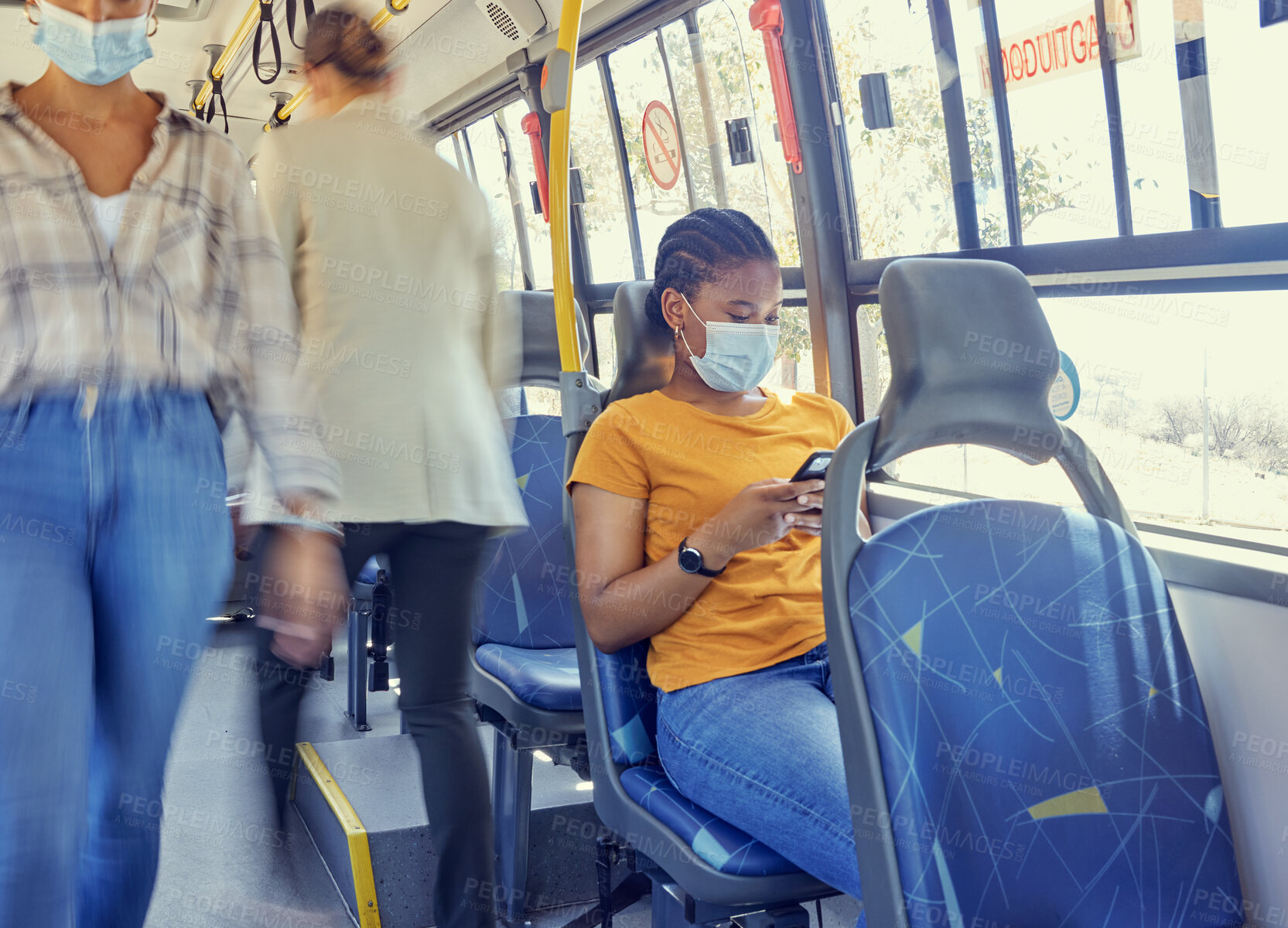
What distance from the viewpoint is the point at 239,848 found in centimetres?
247

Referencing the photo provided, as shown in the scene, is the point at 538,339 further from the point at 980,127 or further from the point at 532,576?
the point at 980,127

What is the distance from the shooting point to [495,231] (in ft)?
6.35

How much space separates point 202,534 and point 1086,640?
938 millimetres

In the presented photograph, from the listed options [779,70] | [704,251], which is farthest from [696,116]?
[704,251]

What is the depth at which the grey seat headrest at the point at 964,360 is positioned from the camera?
1106 millimetres

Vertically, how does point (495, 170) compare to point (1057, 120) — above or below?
above

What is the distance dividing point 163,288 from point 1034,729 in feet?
3.25

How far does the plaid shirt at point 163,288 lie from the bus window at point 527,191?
15.8ft

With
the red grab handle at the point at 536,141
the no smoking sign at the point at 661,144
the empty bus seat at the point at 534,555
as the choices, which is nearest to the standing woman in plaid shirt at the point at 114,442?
the empty bus seat at the point at 534,555

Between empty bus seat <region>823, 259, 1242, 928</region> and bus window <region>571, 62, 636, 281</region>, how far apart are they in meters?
3.80

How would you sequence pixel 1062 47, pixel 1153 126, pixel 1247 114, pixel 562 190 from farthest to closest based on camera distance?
pixel 1062 47 < pixel 1153 126 < pixel 1247 114 < pixel 562 190

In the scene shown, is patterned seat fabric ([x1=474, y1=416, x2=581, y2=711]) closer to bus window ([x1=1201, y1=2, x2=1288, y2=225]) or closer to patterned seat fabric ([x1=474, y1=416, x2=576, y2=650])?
patterned seat fabric ([x1=474, y1=416, x2=576, y2=650])

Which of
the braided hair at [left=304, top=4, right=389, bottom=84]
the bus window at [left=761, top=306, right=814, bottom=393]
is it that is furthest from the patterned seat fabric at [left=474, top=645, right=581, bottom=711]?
the bus window at [left=761, top=306, right=814, bottom=393]

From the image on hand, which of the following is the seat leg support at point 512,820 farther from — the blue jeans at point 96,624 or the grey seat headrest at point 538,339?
the blue jeans at point 96,624
